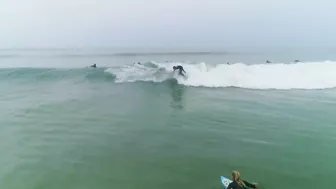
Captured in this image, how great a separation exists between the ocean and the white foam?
0.85 meters

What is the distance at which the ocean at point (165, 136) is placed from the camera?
915 centimetres

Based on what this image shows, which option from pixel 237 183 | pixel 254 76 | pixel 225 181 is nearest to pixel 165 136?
pixel 225 181

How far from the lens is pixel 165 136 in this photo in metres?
12.8

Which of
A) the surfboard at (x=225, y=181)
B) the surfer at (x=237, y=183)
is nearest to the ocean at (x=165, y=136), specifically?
the surfboard at (x=225, y=181)

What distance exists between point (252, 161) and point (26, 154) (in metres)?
8.18

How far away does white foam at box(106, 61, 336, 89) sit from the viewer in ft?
87.6

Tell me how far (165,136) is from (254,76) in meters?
19.0

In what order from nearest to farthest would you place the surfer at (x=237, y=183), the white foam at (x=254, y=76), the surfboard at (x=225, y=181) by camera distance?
the surfer at (x=237, y=183) < the surfboard at (x=225, y=181) < the white foam at (x=254, y=76)

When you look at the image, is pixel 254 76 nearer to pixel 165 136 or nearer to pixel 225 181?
pixel 165 136

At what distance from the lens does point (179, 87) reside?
25.9 m

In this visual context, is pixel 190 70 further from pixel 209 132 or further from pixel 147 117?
pixel 209 132

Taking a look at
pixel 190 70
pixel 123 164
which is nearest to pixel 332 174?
pixel 123 164

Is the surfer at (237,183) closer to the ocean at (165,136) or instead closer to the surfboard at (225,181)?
the surfboard at (225,181)

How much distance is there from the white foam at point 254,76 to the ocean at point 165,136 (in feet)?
2.79
